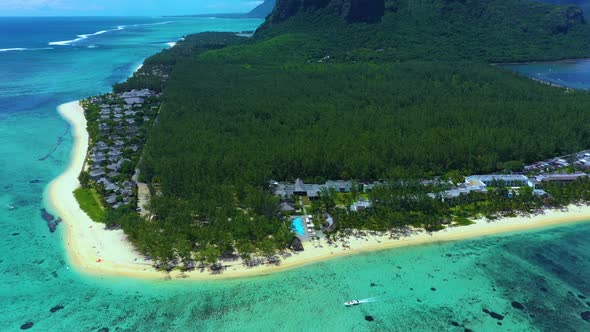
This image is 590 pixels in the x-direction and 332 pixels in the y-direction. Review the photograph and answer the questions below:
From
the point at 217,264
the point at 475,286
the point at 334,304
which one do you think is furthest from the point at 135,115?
the point at 475,286

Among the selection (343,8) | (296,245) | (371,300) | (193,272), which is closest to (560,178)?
(371,300)

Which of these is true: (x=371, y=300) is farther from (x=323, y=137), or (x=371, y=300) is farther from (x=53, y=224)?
(x=53, y=224)

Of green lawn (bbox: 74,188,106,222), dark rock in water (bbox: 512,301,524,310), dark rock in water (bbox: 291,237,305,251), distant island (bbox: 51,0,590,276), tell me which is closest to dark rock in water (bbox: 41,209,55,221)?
green lawn (bbox: 74,188,106,222)

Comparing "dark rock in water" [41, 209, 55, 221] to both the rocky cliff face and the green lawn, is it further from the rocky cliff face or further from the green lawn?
the rocky cliff face

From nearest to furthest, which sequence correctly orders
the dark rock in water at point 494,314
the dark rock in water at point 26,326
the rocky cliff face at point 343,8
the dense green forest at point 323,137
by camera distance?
the dark rock in water at point 26,326
the dark rock in water at point 494,314
the dense green forest at point 323,137
the rocky cliff face at point 343,8

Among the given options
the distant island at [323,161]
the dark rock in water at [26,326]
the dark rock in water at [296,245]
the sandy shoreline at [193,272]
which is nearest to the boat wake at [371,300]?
→ the sandy shoreline at [193,272]

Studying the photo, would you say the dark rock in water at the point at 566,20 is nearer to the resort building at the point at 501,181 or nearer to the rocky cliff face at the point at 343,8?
the rocky cliff face at the point at 343,8

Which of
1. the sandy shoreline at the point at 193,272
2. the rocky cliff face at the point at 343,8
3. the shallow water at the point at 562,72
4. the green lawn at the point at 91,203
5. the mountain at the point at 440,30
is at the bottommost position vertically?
the sandy shoreline at the point at 193,272
